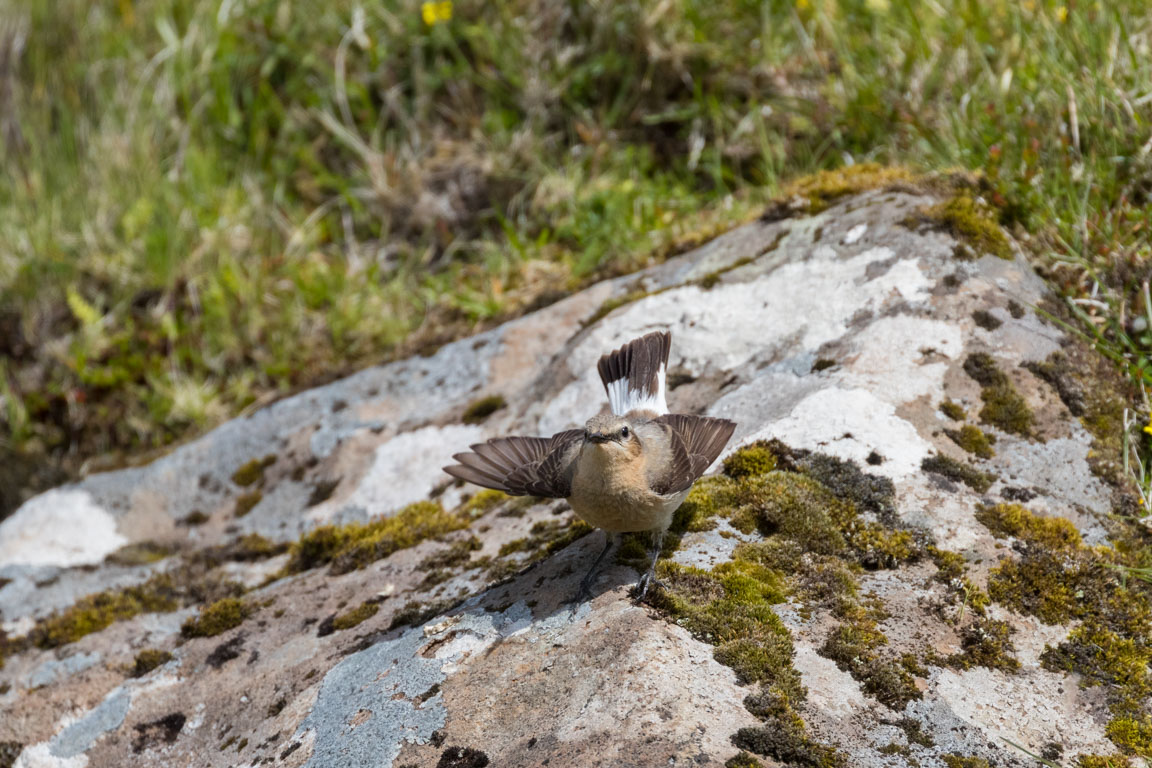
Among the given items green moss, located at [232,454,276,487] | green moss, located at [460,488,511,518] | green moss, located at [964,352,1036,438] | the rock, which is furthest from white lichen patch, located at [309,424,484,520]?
green moss, located at [964,352,1036,438]

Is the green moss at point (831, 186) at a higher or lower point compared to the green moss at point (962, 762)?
higher

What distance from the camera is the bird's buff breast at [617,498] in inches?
133

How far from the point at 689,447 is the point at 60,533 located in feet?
12.8

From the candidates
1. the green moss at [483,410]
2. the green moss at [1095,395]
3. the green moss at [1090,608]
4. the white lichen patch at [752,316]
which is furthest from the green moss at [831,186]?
the green moss at [1090,608]

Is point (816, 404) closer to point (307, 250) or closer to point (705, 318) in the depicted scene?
point (705, 318)

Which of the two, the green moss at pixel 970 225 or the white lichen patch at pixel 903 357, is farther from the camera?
the green moss at pixel 970 225

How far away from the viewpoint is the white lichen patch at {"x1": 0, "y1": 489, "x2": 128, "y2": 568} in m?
5.18

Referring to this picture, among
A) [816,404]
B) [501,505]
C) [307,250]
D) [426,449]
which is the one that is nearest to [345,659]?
[501,505]

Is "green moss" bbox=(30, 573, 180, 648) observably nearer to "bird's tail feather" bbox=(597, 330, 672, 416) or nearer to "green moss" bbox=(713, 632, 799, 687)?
"bird's tail feather" bbox=(597, 330, 672, 416)

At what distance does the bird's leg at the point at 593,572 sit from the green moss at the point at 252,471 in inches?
104

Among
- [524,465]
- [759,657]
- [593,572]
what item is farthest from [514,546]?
[759,657]

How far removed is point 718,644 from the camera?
3.03 m

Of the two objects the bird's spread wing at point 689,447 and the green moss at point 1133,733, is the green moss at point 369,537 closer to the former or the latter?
the bird's spread wing at point 689,447

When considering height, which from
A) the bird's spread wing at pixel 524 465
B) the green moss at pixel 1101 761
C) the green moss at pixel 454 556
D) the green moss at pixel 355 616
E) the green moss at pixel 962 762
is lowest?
the green moss at pixel 1101 761
